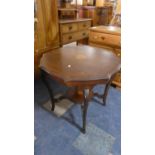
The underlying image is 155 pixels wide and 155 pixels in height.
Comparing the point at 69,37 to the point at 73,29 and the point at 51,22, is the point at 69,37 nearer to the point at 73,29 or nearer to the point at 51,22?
the point at 73,29

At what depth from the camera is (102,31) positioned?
7.50 feet

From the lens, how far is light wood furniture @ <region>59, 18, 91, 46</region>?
265 cm

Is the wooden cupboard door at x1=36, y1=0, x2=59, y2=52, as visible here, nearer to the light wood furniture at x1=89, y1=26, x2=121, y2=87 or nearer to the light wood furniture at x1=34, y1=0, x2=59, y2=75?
the light wood furniture at x1=34, y1=0, x2=59, y2=75

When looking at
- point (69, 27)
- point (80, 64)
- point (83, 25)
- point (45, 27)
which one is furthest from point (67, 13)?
point (80, 64)

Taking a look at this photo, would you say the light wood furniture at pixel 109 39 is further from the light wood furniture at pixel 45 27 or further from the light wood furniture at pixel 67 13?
the light wood furniture at pixel 67 13

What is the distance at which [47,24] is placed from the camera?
7.97ft

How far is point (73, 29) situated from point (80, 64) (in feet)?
4.88

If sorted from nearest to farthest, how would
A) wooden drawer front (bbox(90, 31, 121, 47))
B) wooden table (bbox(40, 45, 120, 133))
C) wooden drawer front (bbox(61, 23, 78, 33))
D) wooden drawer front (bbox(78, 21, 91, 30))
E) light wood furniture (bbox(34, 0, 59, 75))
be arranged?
wooden table (bbox(40, 45, 120, 133)) → wooden drawer front (bbox(90, 31, 121, 47)) → light wood furniture (bbox(34, 0, 59, 75)) → wooden drawer front (bbox(61, 23, 78, 33)) → wooden drawer front (bbox(78, 21, 91, 30))

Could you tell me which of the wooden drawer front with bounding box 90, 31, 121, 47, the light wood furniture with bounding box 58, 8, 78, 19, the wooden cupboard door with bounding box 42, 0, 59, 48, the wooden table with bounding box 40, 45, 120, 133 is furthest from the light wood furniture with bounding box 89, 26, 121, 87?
the light wood furniture with bounding box 58, 8, 78, 19

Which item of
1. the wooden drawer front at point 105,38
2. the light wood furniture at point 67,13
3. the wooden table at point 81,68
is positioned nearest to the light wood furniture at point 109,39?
the wooden drawer front at point 105,38
